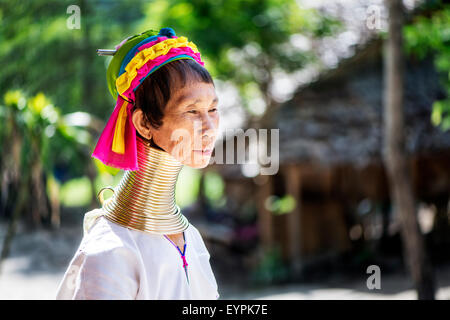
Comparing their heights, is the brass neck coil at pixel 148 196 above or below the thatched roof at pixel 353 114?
below

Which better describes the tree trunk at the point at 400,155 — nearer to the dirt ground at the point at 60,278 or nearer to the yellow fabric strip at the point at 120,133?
the dirt ground at the point at 60,278

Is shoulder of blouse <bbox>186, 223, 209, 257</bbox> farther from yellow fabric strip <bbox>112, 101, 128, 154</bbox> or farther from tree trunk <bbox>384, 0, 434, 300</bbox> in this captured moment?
tree trunk <bbox>384, 0, 434, 300</bbox>

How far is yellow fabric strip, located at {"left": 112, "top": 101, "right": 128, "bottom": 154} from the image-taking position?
62.1 inches

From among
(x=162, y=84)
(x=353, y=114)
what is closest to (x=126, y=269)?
(x=162, y=84)

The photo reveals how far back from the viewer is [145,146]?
63.6 inches

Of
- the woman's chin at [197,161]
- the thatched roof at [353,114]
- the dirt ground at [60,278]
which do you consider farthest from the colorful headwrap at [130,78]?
the thatched roof at [353,114]

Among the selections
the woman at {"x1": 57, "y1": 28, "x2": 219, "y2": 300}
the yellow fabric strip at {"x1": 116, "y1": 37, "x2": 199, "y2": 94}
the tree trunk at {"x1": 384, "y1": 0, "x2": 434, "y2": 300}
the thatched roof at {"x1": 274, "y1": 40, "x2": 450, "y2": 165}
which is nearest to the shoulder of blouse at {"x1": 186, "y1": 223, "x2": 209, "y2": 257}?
the woman at {"x1": 57, "y1": 28, "x2": 219, "y2": 300}

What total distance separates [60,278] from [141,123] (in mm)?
9422

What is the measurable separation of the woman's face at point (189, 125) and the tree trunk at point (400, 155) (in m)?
4.20

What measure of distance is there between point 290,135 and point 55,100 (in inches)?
230

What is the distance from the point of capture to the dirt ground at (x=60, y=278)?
8.20m
